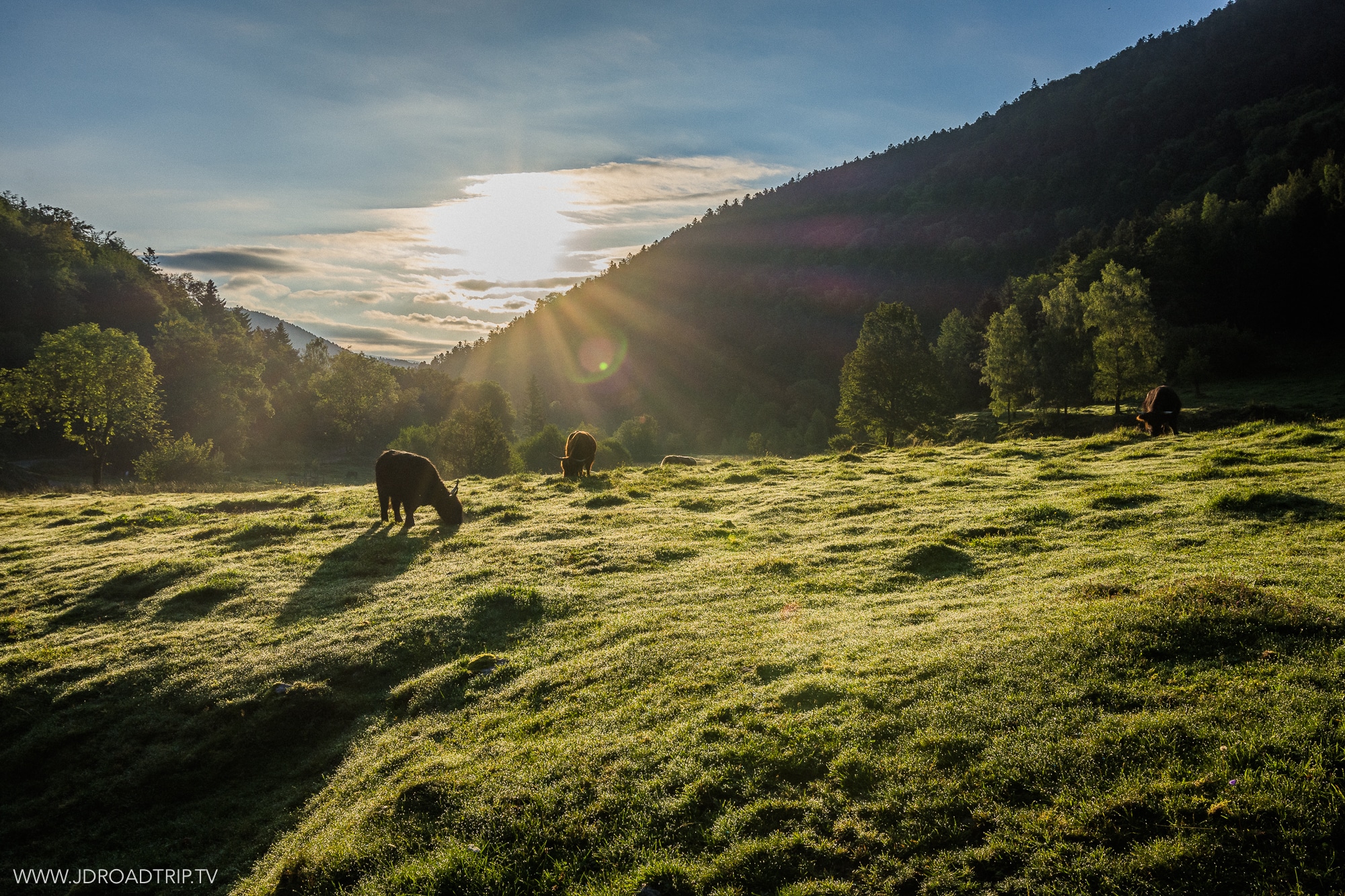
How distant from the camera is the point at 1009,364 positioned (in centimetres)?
5725

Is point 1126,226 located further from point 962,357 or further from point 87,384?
point 87,384

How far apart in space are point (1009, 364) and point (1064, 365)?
14.6ft

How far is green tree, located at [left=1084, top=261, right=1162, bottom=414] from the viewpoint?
46.3 m

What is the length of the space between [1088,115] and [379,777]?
249722 mm

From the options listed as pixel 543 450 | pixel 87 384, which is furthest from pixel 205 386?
pixel 543 450

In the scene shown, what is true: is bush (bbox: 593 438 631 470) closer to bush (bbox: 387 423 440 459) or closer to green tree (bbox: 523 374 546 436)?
bush (bbox: 387 423 440 459)

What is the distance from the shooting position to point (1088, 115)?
611 feet

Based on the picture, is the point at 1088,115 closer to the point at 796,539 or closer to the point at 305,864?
the point at 796,539

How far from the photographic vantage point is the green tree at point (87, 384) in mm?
43875

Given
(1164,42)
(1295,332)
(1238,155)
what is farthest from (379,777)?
(1164,42)

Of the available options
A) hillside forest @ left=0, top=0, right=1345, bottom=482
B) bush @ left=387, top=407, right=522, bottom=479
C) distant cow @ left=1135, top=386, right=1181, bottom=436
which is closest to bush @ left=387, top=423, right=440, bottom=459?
hillside forest @ left=0, top=0, right=1345, bottom=482

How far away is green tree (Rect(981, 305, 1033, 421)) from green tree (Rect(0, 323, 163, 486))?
7512 centimetres

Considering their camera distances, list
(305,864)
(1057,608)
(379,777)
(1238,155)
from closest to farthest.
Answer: (305,864), (379,777), (1057,608), (1238,155)

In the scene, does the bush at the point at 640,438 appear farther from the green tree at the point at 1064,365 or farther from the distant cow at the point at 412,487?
the distant cow at the point at 412,487
